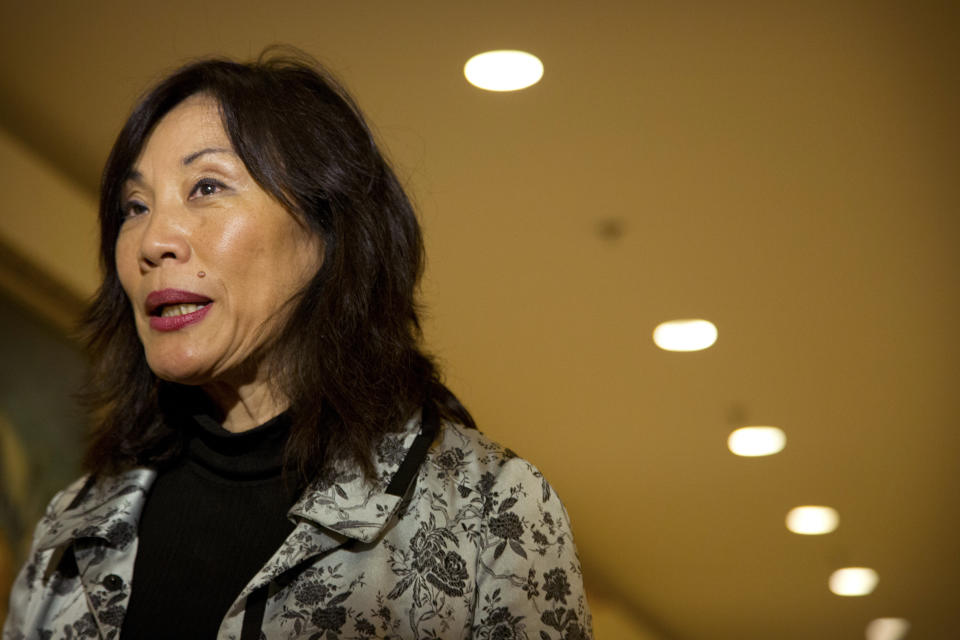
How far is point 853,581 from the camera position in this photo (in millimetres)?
2902

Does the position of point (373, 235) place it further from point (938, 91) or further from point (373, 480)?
point (938, 91)

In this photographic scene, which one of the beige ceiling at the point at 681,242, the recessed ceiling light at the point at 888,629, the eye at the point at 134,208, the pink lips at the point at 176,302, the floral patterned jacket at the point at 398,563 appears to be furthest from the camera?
the recessed ceiling light at the point at 888,629

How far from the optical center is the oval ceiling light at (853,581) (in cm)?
288

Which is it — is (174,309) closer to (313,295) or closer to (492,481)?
(313,295)

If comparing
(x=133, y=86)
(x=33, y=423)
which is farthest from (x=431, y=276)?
(x=33, y=423)

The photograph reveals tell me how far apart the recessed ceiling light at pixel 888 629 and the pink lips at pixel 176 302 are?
2.22 meters

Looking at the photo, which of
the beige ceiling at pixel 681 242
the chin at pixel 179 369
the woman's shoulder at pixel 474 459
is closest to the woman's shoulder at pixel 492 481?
the woman's shoulder at pixel 474 459

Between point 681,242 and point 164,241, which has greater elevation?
point 681,242

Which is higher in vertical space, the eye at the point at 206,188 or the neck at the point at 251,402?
the eye at the point at 206,188

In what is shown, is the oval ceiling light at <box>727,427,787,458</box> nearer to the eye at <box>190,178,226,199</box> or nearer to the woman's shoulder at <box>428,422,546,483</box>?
the woman's shoulder at <box>428,422,546,483</box>

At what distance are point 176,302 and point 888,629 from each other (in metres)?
2.26

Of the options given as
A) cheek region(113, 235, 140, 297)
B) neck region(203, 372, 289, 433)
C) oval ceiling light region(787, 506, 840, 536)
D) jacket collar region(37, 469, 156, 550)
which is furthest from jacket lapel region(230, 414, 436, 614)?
oval ceiling light region(787, 506, 840, 536)

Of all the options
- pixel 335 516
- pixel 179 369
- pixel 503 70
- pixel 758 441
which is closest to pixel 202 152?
pixel 179 369

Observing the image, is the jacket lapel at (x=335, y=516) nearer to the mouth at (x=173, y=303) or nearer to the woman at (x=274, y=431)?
the woman at (x=274, y=431)
